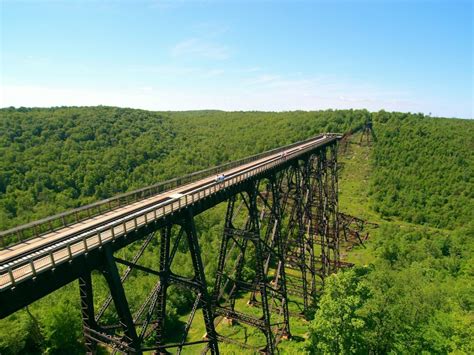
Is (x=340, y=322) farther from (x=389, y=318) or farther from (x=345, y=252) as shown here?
(x=345, y=252)

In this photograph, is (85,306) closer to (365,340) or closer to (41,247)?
(41,247)

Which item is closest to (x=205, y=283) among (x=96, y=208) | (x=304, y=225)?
(x=96, y=208)

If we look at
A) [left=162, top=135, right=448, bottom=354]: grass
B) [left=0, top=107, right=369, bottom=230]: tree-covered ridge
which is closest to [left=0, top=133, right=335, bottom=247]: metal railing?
[left=162, top=135, right=448, bottom=354]: grass

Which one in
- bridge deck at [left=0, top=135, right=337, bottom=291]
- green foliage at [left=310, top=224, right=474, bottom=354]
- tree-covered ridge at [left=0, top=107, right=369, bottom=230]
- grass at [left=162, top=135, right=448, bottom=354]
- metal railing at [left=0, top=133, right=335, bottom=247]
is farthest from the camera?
tree-covered ridge at [left=0, top=107, right=369, bottom=230]

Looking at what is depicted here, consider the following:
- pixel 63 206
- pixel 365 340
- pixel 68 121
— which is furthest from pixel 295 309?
pixel 68 121

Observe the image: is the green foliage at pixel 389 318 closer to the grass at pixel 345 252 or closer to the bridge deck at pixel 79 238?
the grass at pixel 345 252

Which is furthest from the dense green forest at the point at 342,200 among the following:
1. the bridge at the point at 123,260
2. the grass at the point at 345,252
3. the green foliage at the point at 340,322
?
the bridge at the point at 123,260

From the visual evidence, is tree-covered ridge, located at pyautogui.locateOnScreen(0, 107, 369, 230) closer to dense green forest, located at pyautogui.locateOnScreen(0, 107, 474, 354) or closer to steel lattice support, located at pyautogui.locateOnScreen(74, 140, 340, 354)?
dense green forest, located at pyautogui.locateOnScreen(0, 107, 474, 354)
